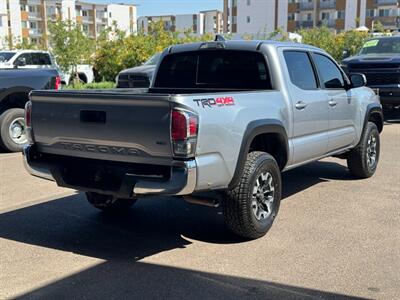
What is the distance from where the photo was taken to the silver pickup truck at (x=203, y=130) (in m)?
4.21

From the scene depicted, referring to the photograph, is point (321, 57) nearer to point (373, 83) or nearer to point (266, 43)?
point (266, 43)

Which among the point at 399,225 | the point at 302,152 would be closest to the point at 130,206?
the point at 302,152

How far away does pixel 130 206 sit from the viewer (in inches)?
244

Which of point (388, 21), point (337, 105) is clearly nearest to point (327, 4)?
point (388, 21)

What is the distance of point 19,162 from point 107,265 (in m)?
5.17

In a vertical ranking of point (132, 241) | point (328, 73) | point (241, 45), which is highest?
point (241, 45)

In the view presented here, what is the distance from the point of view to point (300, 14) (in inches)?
3359

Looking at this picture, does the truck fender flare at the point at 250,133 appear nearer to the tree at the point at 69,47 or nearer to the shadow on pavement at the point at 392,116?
the shadow on pavement at the point at 392,116

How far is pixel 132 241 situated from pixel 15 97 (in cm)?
600

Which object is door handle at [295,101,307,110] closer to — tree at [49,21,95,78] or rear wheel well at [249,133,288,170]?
rear wheel well at [249,133,288,170]

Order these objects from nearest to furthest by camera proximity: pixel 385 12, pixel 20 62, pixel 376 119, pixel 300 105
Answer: pixel 300 105 < pixel 376 119 < pixel 20 62 < pixel 385 12

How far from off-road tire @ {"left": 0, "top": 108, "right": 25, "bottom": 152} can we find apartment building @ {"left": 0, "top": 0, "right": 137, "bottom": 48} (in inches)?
2078

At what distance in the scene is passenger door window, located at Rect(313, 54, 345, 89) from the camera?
6.54m

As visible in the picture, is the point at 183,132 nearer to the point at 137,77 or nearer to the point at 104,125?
the point at 104,125
